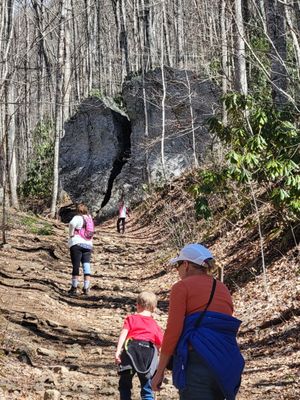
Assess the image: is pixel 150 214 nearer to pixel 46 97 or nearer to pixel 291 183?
pixel 291 183

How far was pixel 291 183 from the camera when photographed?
8.55 m

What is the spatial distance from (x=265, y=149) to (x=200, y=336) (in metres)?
6.45

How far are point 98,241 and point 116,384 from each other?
12.3 metres

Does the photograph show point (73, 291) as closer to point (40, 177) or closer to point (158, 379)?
point (158, 379)

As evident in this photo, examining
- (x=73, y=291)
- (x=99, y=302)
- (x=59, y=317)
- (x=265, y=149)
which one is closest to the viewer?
(x=59, y=317)

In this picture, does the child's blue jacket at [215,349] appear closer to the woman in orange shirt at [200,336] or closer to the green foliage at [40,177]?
the woman in orange shirt at [200,336]

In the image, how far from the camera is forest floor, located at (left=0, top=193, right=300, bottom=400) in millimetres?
5848

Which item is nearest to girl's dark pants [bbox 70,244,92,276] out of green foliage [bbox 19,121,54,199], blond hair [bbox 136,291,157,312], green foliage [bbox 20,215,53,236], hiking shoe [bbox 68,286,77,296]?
hiking shoe [bbox 68,286,77,296]

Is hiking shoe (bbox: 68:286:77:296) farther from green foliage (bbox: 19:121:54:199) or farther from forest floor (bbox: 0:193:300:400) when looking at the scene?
green foliage (bbox: 19:121:54:199)

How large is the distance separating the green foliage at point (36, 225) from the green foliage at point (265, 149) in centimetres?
816

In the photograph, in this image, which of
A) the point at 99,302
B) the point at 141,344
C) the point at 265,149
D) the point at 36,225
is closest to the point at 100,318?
the point at 99,302

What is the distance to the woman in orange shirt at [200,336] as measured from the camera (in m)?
3.18

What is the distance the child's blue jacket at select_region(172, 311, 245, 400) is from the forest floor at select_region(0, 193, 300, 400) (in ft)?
7.50

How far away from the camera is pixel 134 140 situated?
28.5m
